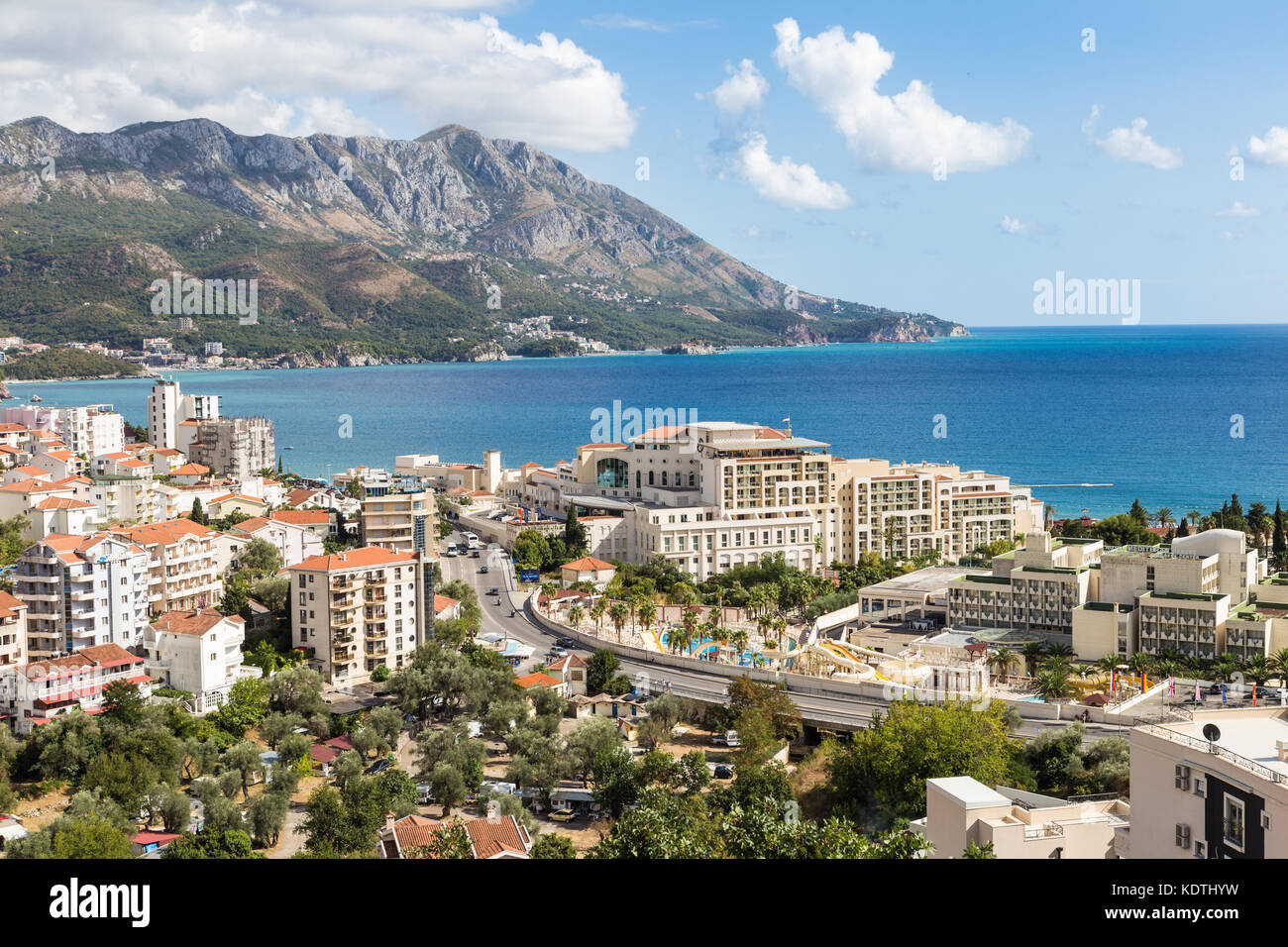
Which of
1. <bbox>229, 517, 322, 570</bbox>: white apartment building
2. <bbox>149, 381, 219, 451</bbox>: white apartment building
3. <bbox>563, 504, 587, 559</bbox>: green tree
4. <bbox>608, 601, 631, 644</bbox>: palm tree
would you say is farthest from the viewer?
<bbox>149, 381, 219, 451</bbox>: white apartment building

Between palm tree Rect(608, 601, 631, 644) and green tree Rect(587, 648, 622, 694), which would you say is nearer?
green tree Rect(587, 648, 622, 694)

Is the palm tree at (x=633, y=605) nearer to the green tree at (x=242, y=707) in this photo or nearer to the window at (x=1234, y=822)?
the green tree at (x=242, y=707)

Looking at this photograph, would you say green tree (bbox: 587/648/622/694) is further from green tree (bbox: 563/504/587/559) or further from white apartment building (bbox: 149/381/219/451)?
white apartment building (bbox: 149/381/219/451)

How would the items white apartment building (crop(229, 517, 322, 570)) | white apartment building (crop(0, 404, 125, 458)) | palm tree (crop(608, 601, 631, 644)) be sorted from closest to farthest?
palm tree (crop(608, 601, 631, 644)) → white apartment building (crop(229, 517, 322, 570)) → white apartment building (crop(0, 404, 125, 458))

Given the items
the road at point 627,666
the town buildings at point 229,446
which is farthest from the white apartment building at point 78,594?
the town buildings at point 229,446
